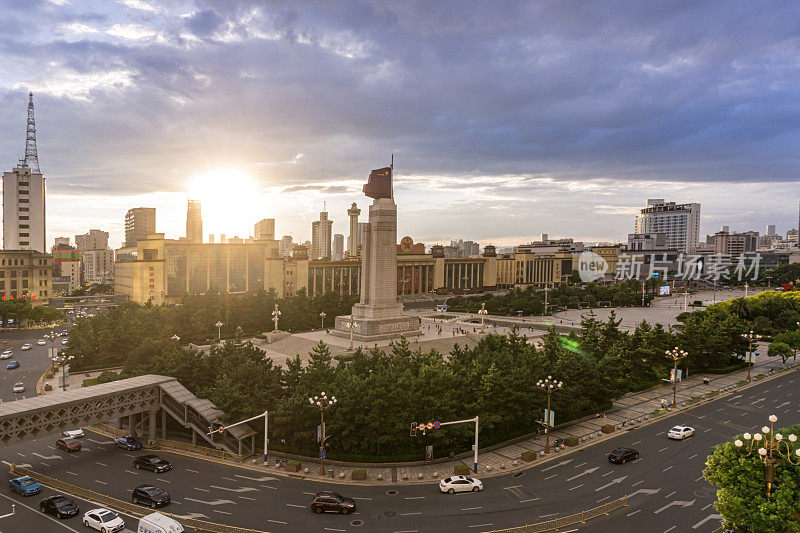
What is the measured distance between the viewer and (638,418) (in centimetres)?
4706

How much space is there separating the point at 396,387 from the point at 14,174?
161050mm

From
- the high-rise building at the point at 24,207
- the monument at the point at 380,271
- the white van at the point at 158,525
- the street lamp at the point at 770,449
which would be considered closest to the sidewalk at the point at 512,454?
the white van at the point at 158,525

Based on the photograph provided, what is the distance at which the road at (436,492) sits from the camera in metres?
28.2

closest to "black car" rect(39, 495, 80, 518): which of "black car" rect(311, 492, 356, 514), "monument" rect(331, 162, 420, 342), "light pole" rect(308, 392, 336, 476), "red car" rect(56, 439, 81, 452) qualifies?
"red car" rect(56, 439, 81, 452)

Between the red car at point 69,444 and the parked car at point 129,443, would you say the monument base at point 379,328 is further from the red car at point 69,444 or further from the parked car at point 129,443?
the red car at point 69,444

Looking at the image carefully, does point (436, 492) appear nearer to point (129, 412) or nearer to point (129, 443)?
point (129, 412)

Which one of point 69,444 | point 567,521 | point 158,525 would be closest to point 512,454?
point 567,521

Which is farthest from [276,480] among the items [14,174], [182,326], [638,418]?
[14,174]

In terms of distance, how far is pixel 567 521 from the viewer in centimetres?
2766

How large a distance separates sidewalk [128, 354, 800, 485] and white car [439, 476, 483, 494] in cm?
228

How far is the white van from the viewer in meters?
24.8

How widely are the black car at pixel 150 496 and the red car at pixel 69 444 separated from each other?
12471mm

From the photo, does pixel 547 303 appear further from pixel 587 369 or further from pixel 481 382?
pixel 481 382

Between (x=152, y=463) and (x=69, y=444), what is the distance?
977 centimetres
